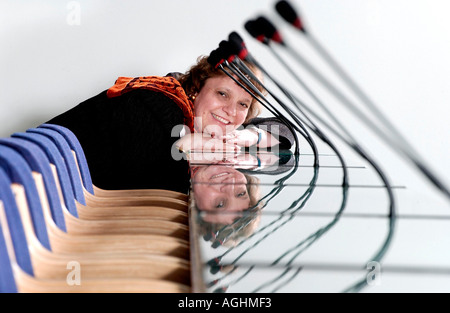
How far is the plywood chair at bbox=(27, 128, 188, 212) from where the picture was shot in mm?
1176

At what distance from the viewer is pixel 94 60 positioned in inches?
96.5

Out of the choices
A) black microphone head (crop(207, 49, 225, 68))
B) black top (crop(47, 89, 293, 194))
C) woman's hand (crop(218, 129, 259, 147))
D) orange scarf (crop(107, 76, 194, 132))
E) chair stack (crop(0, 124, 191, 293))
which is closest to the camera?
chair stack (crop(0, 124, 191, 293))

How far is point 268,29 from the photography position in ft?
2.71

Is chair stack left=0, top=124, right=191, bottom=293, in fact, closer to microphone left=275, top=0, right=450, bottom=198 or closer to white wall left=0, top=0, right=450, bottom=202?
microphone left=275, top=0, right=450, bottom=198

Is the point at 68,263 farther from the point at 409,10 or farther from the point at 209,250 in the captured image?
the point at 409,10

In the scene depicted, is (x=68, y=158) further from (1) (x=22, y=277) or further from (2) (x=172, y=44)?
(2) (x=172, y=44)

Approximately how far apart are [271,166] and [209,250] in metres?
0.91

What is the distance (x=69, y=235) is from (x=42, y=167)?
141 millimetres

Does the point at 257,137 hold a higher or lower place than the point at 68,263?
higher

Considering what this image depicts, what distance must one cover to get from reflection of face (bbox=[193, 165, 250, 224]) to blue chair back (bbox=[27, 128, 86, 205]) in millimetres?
284

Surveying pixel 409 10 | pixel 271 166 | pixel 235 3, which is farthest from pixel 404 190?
pixel 409 10

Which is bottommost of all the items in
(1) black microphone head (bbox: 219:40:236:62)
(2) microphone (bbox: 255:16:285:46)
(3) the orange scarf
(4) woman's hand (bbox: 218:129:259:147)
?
(2) microphone (bbox: 255:16:285:46)

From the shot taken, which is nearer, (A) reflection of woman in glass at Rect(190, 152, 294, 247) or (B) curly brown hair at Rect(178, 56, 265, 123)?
(A) reflection of woman in glass at Rect(190, 152, 294, 247)

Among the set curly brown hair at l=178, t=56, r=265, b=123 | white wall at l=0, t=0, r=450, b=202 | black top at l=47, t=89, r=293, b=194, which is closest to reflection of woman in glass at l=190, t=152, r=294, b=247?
black top at l=47, t=89, r=293, b=194
